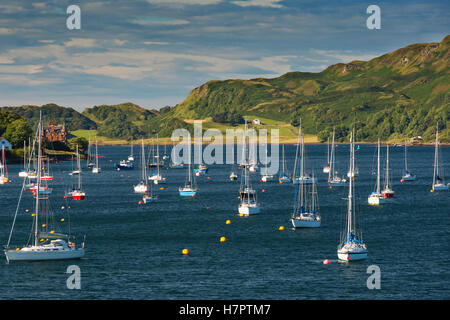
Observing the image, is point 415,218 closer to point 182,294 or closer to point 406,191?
point 406,191

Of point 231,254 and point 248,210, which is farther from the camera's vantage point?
point 248,210

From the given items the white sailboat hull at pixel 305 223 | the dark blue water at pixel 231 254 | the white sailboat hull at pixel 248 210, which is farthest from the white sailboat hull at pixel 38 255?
the white sailboat hull at pixel 248 210

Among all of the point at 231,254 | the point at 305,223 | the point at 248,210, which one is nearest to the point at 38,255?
the point at 231,254

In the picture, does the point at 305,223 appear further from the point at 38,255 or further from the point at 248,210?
the point at 38,255

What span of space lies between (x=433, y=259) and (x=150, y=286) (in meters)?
35.3

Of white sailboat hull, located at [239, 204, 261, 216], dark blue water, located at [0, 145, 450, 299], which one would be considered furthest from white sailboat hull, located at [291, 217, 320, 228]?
white sailboat hull, located at [239, 204, 261, 216]

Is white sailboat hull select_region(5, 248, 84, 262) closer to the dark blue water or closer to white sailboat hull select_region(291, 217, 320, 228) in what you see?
the dark blue water

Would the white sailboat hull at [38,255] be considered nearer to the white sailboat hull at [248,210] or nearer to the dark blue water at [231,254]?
the dark blue water at [231,254]

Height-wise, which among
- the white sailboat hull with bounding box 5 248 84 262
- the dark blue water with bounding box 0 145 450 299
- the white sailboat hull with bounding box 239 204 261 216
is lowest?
the dark blue water with bounding box 0 145 450 299

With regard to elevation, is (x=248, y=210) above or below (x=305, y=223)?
above

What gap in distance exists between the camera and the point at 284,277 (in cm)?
6919

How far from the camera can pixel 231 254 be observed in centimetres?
8288

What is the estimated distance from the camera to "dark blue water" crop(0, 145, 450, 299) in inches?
2522

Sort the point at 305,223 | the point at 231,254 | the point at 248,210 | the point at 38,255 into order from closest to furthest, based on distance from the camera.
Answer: the point at 38,255 → the point at 231,254 → the point at 305,223 → the point at 248,210
